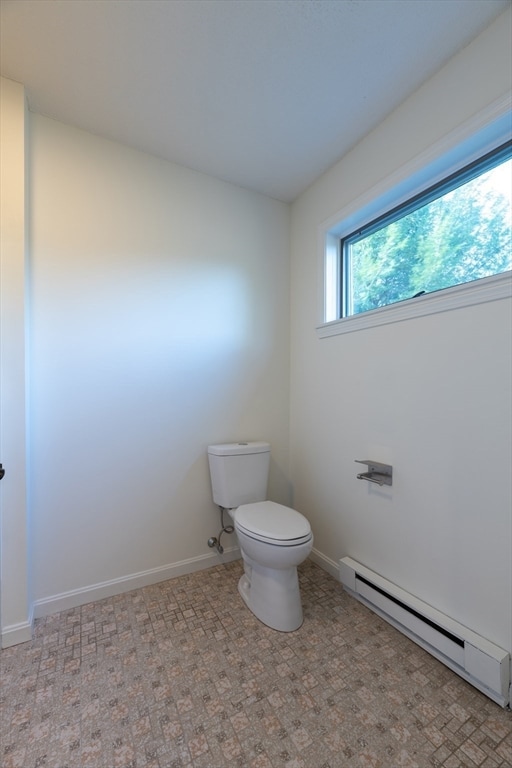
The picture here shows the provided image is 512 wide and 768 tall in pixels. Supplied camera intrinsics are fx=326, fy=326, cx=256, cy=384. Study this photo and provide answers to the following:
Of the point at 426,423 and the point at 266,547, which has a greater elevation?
the point at 426,423

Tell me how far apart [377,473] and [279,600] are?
77cm

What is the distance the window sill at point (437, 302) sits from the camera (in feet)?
3.95

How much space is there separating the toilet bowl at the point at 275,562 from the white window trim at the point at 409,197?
1.11 metres

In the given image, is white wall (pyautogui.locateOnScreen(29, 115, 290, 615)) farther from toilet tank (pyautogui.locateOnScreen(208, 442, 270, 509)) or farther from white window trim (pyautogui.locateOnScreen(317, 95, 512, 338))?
white window trim (pyautogui.locateOnScreen(317, 95, 512, 338))

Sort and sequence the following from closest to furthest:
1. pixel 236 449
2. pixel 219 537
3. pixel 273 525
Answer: pixel 273 525, pixel 236 449, pixel 219 537

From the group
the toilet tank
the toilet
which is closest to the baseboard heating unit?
the toilet

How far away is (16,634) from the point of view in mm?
1421

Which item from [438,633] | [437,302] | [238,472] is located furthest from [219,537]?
[437,302]

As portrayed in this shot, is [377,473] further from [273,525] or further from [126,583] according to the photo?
[126,583]

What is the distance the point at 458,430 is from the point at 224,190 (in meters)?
1.94

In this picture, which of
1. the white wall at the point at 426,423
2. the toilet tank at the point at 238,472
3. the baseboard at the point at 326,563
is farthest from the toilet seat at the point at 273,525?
the baseboard at the point at 326,563

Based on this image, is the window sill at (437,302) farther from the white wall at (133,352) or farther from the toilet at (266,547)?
the toilet at (266,547)

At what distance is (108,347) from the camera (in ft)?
5.77

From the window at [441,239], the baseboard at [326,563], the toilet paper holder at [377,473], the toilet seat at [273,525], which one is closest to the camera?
the window at [441,239]
